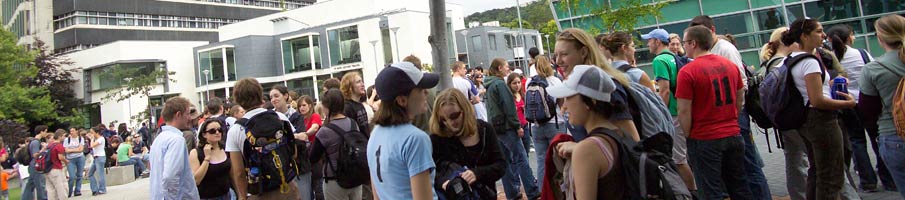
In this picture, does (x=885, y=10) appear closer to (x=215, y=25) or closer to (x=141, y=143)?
(x=141, y=143)

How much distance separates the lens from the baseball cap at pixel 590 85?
2.63 meters

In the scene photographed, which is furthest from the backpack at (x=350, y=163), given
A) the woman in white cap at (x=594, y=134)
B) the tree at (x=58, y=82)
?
the tree at (x=58, y=82)

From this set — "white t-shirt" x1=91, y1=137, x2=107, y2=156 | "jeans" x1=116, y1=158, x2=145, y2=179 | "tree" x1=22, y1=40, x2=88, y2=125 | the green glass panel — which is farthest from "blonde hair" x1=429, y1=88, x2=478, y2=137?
"tree" x1=22, y1=40, x2=88, y2=125

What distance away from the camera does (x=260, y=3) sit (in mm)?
79000

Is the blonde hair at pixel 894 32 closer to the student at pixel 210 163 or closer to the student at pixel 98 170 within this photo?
the student at pixel 210 163

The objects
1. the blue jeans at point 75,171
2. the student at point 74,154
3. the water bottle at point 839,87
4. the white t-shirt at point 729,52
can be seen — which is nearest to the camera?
the water bottle at point 839,87

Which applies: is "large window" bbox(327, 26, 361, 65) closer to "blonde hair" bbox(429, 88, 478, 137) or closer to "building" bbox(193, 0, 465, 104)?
→ "building" bbox(193, 0, 465, 104)

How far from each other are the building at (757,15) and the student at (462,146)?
15.6m

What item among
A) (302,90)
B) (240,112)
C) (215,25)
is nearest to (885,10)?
(240,112)

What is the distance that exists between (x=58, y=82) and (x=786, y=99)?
60.3m

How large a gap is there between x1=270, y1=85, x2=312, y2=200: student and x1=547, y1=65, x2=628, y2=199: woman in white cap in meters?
3.66

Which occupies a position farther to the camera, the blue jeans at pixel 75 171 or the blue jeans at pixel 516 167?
the blue jeans at pixel 75 171

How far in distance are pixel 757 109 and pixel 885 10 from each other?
663 inches

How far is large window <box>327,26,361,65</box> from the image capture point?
50.5 metres
